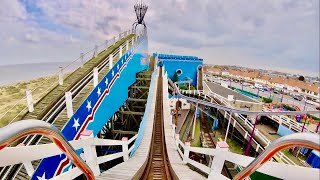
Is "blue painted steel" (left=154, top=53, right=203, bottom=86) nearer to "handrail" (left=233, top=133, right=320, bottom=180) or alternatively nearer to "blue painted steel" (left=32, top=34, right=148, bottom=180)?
"blue painted steel" (left=32, top=34, right=148, bottom=180)

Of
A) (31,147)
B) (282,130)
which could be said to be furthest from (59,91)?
(282,130)

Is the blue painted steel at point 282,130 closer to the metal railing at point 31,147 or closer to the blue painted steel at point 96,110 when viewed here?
the blue painted steel at point 96,110

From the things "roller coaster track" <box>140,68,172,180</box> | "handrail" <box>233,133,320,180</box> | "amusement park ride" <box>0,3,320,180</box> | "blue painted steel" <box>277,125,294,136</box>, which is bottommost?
"blue painted steel" <box>277,125,294,136</box>

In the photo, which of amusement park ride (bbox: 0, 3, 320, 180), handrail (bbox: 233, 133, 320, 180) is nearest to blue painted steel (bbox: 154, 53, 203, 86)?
amusement park ride (bbox: 0, 3, 320, 180)

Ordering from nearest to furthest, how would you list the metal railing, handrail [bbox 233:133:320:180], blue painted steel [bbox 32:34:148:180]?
handrail [bbox 233:133:320:180] < the metal railing < blue painted steel [bbox 32:34:148:180]

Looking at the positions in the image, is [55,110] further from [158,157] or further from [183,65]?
[183,65]

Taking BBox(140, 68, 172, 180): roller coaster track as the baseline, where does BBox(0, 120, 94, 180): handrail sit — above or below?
above
